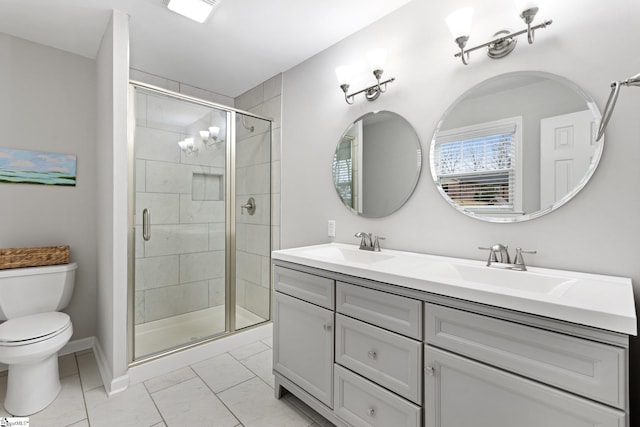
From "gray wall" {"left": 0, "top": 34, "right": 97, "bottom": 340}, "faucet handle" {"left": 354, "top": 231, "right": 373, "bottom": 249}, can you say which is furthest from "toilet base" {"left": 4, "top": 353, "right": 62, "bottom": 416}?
"faucet handle" {"left": 354, "top": 231, "right": 373, "bottom": 249}

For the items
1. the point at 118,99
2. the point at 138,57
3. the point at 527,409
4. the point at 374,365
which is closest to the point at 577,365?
the point at 527,409

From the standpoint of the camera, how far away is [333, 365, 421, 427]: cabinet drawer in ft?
3.98

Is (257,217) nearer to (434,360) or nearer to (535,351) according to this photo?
(434,360)

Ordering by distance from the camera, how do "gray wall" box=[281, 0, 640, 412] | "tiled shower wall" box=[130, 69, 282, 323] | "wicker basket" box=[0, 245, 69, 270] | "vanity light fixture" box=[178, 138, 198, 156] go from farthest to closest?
"tiled shower wall" box=[130, 69, 282, 323]
"vanity light fixture" box=[178, 138, 198, 156]
"wicker basket" box=[0, 245, 69, 270]
"gray wall" box=[281, 0, 640, 412]

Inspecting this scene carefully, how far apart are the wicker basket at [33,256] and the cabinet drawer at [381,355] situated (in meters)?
2.22

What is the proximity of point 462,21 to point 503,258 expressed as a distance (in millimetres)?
1172

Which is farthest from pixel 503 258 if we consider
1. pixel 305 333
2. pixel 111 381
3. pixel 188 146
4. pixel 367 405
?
pixel 111 381

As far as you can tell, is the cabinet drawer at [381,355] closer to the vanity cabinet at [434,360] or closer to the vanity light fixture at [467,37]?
the vanity cabinet at [434,360]

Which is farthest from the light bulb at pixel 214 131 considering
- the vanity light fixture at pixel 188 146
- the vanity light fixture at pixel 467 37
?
the vanity light fixture at pixel 467 37

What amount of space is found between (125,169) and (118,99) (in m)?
0.45

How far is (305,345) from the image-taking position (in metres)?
1.65

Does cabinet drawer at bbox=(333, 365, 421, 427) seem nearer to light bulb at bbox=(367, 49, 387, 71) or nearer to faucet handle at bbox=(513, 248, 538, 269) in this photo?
faucet handle at bbox=(513, 248, 538, 269)

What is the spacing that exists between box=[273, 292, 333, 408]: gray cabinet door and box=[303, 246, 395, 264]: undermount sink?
34 centimetres

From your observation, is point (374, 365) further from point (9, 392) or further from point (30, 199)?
point (30, 199)
